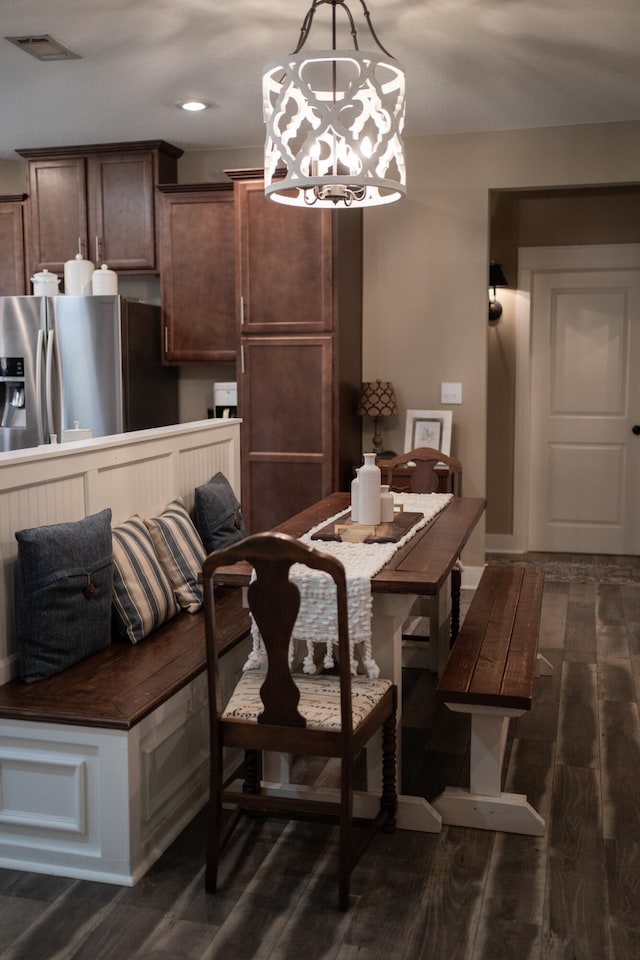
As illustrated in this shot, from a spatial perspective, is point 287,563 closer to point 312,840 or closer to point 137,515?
point 312,840

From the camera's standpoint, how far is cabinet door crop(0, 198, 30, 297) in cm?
610

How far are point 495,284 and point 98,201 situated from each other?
260 cm

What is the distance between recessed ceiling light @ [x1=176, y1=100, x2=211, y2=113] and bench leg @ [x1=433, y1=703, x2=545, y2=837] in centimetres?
349

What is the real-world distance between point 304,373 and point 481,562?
1.61 m

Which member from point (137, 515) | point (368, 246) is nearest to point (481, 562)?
point (368, 246)

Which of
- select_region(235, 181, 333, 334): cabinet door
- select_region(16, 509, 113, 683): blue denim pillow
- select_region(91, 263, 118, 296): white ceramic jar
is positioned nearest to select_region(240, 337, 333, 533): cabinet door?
select_region(235, 181, 333, 334): cabinet door

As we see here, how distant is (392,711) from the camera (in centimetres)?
272

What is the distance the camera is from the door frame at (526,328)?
21.2ft

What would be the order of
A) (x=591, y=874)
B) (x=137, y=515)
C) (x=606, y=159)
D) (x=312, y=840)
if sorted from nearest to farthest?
(x=591, y=874), (x=312, y=840), (x=137, y=515), (x=606, y=159)

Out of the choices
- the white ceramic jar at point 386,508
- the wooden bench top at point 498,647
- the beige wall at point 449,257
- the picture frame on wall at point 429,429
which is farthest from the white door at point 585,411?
the white ceramic jar at point 386,508

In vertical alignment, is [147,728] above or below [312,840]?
above

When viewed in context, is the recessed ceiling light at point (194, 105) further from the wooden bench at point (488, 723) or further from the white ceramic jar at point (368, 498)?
the wooden bench at point (488, 723)

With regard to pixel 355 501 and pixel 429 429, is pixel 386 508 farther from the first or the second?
pixel 429 429

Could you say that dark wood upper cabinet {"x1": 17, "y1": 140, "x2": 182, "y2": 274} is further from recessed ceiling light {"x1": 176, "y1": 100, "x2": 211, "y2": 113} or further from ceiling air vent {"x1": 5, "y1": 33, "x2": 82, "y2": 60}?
ceiling air vent {"x1": 5, "y1": 33, "x2": 82, "y2": 60}
